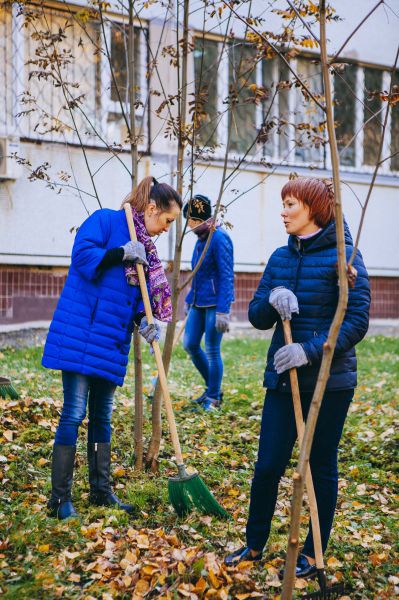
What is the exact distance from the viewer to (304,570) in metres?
3.44

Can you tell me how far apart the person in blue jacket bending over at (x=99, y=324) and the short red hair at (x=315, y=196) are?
88 cm

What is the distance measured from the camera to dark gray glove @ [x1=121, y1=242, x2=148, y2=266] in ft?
12.5

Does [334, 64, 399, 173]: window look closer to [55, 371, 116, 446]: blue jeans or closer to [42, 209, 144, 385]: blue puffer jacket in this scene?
[42, 209, 144, 385]: blue puffer jacket

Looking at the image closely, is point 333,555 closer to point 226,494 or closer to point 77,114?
point 226,494

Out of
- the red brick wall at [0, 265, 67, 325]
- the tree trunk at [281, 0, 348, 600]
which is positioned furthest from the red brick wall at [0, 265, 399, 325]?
the tree trunk at [281, 0, 348, 600]

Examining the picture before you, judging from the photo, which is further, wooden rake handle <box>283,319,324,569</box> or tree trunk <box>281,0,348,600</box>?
wooden rake handle <box>283,319,324,569</box>

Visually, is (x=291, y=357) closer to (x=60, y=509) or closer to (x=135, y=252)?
(x=135, y=252)

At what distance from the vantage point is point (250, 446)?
558cm

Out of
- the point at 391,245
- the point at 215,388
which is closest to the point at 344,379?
the point at 215,388

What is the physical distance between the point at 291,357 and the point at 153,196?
1366 millimetres

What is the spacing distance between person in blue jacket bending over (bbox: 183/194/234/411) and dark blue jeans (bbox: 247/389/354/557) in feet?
9.58

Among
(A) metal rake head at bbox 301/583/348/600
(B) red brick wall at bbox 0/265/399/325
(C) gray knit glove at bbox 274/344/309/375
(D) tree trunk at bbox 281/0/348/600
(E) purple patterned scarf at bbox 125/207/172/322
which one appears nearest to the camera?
(D) tree trunk at bbox 281/0/348/600

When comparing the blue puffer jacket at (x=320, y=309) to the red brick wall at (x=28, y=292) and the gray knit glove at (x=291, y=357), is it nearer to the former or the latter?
the gray knit glove at (x=291, y=357)

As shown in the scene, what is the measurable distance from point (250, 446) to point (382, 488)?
1.09 metres
